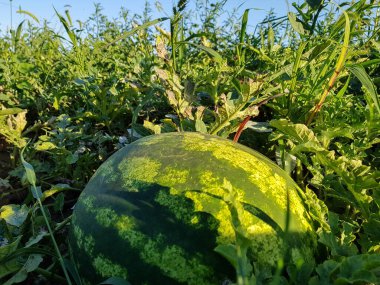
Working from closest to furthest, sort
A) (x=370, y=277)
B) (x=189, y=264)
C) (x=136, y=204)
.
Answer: (x=370, y=277) → (x=189, y=264) → (x=136, y=204)

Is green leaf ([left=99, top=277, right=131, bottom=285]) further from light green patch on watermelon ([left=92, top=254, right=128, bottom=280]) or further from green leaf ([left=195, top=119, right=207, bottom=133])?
green leaf ([left=195, top=119, right=207, bottom=133])

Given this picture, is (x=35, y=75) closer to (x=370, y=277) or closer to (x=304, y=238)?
(x=304, y=238)

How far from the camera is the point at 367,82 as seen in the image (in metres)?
1.73

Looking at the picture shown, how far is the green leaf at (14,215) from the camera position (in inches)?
71.8

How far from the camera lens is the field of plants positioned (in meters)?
1.53

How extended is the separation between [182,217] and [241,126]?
0.66 m

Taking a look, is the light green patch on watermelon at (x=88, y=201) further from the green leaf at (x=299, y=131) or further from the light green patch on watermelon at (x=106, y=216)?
the green leaf at (x=299, y=131)

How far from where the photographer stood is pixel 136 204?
143 centimetres

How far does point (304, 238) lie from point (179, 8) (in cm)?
131

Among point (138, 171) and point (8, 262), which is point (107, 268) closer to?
point (138, 171)

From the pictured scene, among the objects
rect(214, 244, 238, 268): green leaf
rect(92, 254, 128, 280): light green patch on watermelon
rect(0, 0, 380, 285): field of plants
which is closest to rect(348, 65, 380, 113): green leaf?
rect(0, 0, 380, 285): field of plants

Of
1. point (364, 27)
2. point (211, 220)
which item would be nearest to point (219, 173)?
point (211, 220)

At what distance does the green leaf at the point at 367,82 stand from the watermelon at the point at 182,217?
1.42 ft

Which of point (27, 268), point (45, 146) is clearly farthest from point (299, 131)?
point (45, 146)
